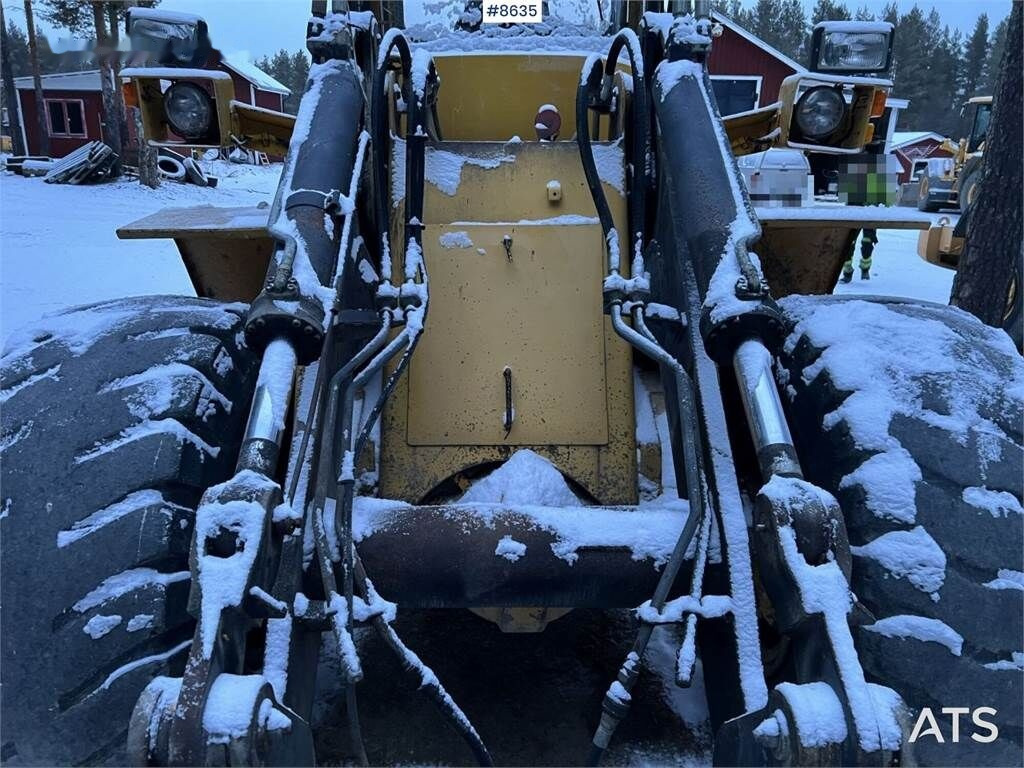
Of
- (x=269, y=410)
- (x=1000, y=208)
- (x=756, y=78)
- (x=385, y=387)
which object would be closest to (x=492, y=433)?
(x=385, y=387)

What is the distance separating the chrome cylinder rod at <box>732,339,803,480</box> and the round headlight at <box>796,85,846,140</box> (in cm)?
148

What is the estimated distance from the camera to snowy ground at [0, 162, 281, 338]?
9383mm

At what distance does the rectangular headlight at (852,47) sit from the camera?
9.05ft

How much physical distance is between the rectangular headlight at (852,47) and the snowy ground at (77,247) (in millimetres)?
3874

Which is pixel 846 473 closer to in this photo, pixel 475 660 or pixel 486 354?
pixel 486 354

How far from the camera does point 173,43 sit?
272 centimetres

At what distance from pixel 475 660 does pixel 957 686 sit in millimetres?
1517

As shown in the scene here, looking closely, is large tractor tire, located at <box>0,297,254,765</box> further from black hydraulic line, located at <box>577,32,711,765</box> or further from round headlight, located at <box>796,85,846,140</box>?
round headlight, located at <box>796,85,846,140</box>

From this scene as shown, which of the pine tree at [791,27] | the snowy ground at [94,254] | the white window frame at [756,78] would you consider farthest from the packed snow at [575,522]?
the pine tree at [791,27]

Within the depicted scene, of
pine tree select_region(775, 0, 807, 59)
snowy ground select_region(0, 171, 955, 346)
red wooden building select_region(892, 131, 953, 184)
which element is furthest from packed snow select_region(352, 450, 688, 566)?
pine tree select_region(775, 0, 807, 59)

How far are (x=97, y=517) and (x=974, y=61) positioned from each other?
66643 mm

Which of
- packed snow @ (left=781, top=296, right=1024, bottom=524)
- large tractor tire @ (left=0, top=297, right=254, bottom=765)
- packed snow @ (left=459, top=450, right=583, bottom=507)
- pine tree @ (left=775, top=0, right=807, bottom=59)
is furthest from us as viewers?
pine tree @ (left=775, top=0, right=807, bottom=59)

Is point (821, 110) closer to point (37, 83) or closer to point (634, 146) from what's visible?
point (634, 146)

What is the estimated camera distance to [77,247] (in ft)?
41.7
